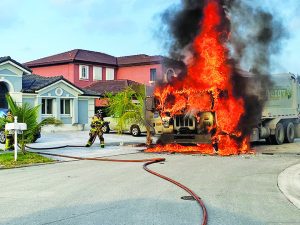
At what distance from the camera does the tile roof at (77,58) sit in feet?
138

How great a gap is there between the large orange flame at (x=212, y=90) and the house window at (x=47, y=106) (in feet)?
53.8

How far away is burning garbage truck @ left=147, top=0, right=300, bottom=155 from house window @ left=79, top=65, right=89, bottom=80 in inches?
1044

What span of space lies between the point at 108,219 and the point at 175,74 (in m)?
11.3

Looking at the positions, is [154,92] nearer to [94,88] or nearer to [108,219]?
[108,219]

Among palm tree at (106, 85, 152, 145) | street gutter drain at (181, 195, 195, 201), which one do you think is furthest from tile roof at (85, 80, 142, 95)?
street gutter drain at (181, 195, 195, 201)

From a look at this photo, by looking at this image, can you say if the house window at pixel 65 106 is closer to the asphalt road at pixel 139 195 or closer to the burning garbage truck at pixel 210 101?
the burning garbage truck at pixel 210 101

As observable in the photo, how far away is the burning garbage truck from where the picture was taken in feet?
49.2

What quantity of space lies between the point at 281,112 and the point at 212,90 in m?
6.07

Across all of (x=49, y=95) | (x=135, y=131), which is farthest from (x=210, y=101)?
(x=49, y=95)

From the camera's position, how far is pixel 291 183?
29.3ft

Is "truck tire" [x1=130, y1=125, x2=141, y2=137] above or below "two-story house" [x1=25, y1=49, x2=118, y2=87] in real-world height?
below

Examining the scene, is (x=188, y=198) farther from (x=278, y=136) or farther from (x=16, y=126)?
(x=278, y=136)

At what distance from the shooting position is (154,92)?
16.6 meters

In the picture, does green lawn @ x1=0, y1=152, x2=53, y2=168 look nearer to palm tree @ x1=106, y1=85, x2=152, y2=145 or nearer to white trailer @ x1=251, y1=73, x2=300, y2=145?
palm tree @ x1=106, y1=85, x2=152, y2=145
